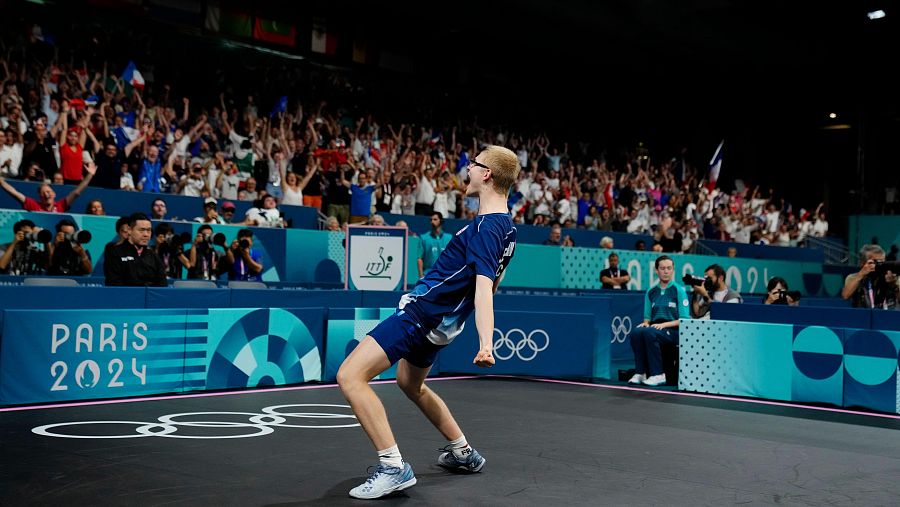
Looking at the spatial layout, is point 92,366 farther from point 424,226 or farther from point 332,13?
point 332,13

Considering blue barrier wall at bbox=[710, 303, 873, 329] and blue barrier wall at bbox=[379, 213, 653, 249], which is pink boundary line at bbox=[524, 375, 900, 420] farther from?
blue barrier wall at bbox=[379, 213, 653, 249]

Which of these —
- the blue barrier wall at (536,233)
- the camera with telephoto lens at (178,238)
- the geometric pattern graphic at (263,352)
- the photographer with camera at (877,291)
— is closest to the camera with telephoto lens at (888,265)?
the photographer with camera at (877,291)

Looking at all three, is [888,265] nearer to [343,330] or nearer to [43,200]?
[343,330]

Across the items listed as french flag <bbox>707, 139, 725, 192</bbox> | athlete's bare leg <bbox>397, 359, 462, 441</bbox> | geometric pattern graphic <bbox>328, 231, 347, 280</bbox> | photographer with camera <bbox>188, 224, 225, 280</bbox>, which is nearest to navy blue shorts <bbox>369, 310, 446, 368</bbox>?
athlete's bare leg <bbox>397, 359, 462, 441</bbox>

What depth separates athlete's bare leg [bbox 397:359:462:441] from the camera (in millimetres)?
5758

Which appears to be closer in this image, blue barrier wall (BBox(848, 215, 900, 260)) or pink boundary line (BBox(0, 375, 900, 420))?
pink boundary line (BBox(0, 375, 900, 420))

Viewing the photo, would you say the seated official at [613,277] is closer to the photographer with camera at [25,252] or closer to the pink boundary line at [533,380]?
the pink boundary line at [533,380]

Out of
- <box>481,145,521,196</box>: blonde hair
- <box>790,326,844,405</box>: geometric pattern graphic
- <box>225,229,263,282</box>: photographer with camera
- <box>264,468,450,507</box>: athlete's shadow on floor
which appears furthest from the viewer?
<box>225,229,263,282</box>: photographer with camera

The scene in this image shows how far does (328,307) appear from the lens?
1170 centimetres

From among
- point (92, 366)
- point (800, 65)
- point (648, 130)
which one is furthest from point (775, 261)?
point (92, 366)

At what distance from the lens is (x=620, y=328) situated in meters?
15.4

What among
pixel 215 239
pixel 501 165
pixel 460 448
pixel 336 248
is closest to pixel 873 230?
pixel 336 248

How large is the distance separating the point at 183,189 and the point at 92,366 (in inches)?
270

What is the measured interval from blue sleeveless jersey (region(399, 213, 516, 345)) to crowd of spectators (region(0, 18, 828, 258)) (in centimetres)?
890
